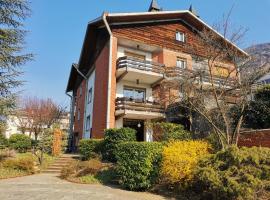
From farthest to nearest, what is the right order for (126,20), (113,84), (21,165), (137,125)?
1. (137,125)
2. (126,20)
3. (113,84)
4. (21,165)

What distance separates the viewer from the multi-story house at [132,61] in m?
20.8

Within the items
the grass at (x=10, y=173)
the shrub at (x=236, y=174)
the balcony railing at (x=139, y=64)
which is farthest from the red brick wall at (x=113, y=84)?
the shrub at (x=236, y=174)

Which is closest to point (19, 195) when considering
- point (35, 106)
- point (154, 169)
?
point (154, 169)

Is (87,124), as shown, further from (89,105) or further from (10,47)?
(10,47)

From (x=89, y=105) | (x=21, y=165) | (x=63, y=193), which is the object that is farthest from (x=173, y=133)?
(x=89, y=105)

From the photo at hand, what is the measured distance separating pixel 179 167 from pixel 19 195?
19.3 feet

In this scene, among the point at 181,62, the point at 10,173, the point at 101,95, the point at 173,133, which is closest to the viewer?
the point at 10,173

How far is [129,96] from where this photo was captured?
22484 mm

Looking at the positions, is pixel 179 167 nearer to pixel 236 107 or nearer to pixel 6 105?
pixel 236 107

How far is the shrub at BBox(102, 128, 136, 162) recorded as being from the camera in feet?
54.7

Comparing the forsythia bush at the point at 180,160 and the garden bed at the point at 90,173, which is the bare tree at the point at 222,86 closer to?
the forsythia bush at the point at 180,160

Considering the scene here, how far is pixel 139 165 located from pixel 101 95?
11.9 metres

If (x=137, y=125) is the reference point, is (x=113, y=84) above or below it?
above

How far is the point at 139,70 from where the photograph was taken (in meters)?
21.1
